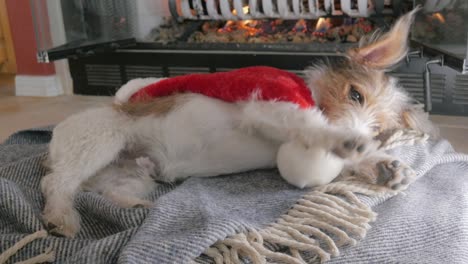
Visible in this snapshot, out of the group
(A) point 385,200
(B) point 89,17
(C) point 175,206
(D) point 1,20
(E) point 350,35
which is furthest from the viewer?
(D) point 1,20

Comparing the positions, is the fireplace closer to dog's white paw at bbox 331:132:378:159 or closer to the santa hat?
the santa hat

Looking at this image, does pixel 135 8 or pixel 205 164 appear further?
pixel 135 8

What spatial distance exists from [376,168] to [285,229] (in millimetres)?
397

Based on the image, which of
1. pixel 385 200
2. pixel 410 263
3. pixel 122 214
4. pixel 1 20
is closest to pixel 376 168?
pixel 385 200

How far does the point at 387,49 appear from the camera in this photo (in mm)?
1509

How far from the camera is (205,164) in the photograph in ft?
4.63

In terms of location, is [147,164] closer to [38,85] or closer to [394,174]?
[394,174]

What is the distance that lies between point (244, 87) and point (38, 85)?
2995mm

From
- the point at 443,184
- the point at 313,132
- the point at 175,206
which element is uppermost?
the point at 313,132

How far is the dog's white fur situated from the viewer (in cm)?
131

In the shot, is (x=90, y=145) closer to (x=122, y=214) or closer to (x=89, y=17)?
(x=122, y=214)

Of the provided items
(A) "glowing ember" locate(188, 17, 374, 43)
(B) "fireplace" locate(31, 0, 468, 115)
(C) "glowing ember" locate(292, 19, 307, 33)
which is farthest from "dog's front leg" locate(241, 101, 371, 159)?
(C) "glowing ember" locate(292, 19, 307, 33)

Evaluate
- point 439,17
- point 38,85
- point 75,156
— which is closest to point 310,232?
point 75,156

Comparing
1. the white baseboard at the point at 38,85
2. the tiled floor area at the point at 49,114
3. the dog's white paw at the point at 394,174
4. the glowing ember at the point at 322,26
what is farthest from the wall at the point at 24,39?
the dog's white paw at the point at 394,174
